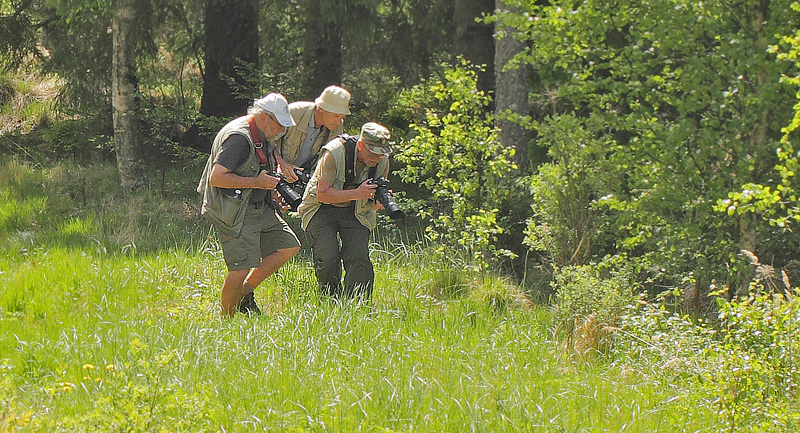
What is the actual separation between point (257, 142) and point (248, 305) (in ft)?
4.04

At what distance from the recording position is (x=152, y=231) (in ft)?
32.6

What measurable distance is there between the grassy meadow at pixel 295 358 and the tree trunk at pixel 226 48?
5599 mm

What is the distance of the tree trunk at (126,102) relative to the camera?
Result: 37.3 feet

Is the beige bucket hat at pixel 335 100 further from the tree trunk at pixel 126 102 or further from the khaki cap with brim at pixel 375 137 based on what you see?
the tree trunk at pixel 126 102

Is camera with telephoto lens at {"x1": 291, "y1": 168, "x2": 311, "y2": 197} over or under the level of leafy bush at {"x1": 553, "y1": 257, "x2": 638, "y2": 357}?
over

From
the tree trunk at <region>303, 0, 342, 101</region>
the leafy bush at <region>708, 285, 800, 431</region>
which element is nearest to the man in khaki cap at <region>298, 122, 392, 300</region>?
the leafy bush at <region>708, 285, 800, 431</region>

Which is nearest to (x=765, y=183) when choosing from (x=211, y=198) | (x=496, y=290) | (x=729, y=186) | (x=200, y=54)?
(x=729, y=186)

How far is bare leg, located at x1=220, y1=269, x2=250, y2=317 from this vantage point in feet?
19.6

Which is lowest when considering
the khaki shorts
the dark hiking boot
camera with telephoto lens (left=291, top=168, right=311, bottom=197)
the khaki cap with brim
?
the dark hiking boot

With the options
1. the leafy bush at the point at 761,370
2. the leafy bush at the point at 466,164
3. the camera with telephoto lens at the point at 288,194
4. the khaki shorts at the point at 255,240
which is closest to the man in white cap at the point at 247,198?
the khaki shorts at the point at 255,240

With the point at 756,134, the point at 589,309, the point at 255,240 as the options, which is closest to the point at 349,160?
the point at 255,240

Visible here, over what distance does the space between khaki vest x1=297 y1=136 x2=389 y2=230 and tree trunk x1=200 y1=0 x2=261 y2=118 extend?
6.47 m

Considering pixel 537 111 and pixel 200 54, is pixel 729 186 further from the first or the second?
pixel 200 54

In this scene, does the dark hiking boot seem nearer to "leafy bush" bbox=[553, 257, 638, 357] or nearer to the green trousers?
the green trousers
